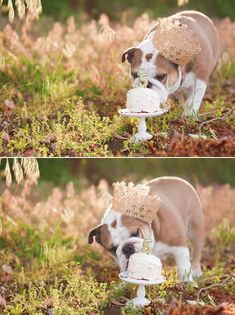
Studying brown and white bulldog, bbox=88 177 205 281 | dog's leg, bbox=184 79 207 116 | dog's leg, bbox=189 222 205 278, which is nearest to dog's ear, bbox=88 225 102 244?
brown and white bulldog, bbox=88 177 205 281

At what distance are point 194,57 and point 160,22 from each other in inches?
11.0

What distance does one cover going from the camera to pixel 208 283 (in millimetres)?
4648

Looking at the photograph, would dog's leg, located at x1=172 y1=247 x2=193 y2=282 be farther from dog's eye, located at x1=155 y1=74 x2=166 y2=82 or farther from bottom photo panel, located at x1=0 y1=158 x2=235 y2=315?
dog's eye, located at x1=155 y1=74 x2=166 y2=82

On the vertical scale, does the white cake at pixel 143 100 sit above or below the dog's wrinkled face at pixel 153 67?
below

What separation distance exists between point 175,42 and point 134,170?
2.78m

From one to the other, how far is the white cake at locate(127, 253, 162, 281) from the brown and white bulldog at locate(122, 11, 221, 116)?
3.01 feet

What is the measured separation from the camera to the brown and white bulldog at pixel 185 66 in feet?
14.6

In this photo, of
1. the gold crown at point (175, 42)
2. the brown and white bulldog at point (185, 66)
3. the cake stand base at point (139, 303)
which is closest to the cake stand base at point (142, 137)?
A: the brown and white bulldog at point (185, 66)

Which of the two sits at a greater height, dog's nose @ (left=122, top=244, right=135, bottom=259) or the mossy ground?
the mossy ground

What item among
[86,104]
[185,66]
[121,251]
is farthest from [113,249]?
[86,104]

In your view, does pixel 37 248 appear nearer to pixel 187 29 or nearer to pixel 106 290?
pixel 106 290

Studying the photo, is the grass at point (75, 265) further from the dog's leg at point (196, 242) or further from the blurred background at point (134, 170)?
the blurred background at point (134, 170)

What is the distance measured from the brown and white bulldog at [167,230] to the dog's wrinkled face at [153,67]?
1.82 ft

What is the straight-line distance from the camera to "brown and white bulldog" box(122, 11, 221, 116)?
14.6 ft
